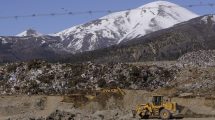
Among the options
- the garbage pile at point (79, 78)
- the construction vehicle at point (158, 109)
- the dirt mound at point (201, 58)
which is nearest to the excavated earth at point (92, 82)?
the garbage pile at point (79, 78)

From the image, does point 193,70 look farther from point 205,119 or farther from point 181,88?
point 205,119

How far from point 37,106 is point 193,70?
18703 mm

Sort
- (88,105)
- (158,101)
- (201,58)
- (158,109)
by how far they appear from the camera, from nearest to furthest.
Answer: (158,109) < (158,101) < (88,105) < (201,58)

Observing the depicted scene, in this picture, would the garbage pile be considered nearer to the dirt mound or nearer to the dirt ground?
the dirt ground

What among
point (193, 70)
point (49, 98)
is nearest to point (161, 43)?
point (193, 70)

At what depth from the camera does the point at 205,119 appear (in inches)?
1462

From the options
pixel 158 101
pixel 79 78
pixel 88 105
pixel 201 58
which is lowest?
pixel 88 105

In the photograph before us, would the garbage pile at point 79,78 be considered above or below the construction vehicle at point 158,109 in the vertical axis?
above

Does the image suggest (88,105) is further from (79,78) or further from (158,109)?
(79,78)

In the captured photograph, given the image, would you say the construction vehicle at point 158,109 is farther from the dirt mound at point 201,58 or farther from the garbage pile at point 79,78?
the dirt mound at point 201,58

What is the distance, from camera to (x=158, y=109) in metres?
37.2

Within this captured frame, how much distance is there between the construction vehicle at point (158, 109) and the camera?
3678 centimetres

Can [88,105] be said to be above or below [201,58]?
below

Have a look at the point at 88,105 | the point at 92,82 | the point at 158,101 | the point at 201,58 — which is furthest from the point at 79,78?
the point at 201,58
